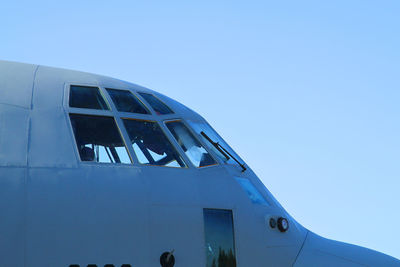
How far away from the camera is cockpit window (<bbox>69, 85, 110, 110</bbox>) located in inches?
351

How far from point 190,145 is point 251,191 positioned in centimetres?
122

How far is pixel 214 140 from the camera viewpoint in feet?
32.7

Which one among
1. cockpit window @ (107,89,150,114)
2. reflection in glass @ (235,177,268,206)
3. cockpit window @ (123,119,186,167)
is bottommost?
reflection in glass @ (235,177,268,206)

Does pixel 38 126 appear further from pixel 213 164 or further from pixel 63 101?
pixel 213 164

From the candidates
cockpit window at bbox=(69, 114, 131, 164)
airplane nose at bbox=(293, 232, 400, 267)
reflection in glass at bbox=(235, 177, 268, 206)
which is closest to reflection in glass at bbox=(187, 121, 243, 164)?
reflection in glass at bbox=(235, 177, 268, 206)

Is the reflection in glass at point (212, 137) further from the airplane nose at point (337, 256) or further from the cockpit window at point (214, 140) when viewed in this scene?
the airplane nose at point (337, 256)

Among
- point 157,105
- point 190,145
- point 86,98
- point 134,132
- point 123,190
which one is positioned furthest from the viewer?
point 157,105

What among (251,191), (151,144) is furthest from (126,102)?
(251,191)

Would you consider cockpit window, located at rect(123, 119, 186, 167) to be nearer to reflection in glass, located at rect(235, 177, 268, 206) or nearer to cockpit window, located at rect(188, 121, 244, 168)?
cockpit window, located at rect(188, 121, 244, 168)

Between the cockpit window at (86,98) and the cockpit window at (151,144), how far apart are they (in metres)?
0.50

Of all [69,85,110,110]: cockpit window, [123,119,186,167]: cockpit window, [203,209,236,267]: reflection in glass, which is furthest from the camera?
[69,85,110,110]: cockpit window

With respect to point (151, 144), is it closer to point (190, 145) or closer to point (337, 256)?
point (190, 145)

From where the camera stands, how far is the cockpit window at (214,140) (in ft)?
31.5

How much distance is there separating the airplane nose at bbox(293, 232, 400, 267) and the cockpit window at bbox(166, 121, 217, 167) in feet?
6.56
